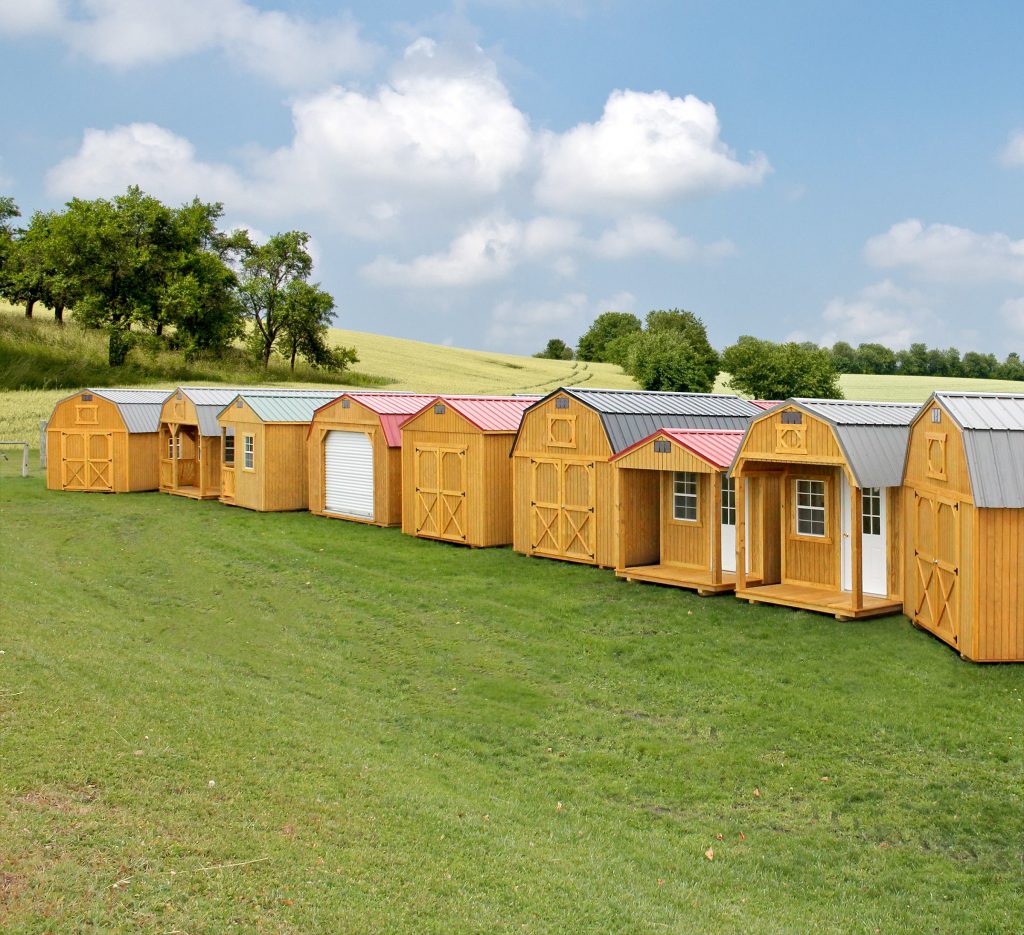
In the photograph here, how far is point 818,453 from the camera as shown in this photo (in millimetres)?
18109

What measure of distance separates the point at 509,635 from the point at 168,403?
2190 centimetres

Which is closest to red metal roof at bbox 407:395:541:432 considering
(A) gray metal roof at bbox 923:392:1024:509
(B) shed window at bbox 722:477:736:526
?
(B) shed window at bbox 722:477:736:526

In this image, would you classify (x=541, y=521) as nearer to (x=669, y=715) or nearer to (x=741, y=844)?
(x=669, y=715)

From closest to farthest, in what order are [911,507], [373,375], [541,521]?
[911,507] < [541,521] < [373,375]

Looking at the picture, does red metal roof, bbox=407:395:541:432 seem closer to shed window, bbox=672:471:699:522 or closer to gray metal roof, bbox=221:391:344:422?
shed window, bbox=672:471:699:522

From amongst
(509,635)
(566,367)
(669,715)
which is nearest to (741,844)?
(669,715)

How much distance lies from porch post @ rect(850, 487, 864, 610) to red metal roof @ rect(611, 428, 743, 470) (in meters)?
2.65

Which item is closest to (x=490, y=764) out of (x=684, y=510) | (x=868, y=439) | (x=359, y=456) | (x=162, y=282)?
(x=868, y=439)

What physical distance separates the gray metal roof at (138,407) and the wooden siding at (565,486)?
17367 millimetres

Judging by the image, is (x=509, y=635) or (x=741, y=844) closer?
(x=741, y=844)

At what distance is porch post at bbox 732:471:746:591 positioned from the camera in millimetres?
19250

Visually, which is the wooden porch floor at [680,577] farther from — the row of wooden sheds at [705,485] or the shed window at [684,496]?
the shed window at [684,496]

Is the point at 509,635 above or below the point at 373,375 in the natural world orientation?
below


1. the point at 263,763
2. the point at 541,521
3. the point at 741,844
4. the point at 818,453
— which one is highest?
the point at 818,453
